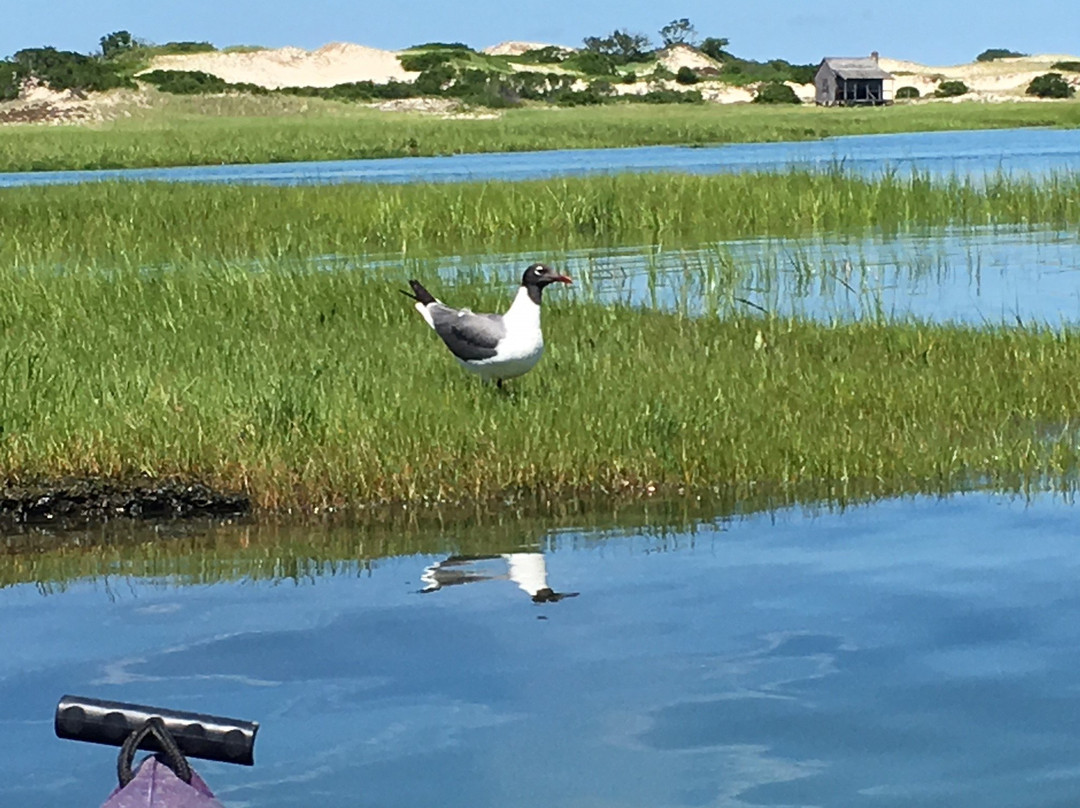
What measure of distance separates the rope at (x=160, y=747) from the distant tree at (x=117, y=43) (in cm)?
12136

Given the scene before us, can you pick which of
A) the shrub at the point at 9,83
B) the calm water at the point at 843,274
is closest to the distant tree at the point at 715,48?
the shrub at the point at 9,83

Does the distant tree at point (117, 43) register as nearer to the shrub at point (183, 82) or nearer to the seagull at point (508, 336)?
the shrub at point (183, 82)

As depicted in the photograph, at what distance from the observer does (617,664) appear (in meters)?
7.35

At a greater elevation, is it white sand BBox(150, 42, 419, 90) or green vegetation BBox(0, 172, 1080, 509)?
white sand BBox(150, 42, 419, 90)

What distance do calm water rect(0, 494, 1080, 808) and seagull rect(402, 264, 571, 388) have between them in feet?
5.92

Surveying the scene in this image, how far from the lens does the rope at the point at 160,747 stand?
3.18 meters

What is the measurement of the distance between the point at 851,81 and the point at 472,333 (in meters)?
108

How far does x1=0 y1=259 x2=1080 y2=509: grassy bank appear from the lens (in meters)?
10.5

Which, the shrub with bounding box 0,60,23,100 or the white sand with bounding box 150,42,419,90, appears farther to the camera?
the white sand with bounding box 150,42,419,90

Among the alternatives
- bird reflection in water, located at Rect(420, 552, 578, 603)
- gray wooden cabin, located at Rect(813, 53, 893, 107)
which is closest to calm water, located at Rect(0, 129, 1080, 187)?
bird reflection in water, located at Rect(420, 552, 578, 603)

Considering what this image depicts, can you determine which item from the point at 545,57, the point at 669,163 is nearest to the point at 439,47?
the point at 545,57

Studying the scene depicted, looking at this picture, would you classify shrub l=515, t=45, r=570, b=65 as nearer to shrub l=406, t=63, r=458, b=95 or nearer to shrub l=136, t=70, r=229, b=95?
shrub l=406, t=63, r=458, b=95

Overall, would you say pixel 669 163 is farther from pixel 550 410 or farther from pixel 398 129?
pixel 550 410

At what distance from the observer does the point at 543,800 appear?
5957mm
